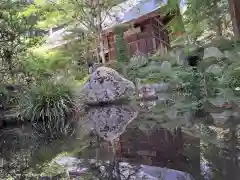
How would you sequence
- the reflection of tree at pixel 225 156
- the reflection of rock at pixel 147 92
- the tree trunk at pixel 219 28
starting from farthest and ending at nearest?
1. the tree trunk at pixel 219 28
2. the reflection of rock at pixel 147 92
3. the reflection of tree at pixel 225 156

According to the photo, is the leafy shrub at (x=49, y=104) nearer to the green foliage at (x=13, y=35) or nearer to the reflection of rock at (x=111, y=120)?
the reflection of rock at (x=111, y=120)

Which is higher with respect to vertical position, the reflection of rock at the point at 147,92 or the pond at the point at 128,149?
the reflection of rock at the point at 147,92

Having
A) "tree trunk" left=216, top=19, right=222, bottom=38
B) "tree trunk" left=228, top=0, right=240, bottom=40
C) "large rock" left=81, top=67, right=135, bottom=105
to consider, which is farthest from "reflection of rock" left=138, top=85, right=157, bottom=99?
"tree trunk" left=216, top=19, right=222, bottom=38

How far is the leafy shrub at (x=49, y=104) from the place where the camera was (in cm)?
629

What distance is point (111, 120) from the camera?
6.10 meters

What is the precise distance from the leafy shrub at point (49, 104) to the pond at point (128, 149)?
28cm

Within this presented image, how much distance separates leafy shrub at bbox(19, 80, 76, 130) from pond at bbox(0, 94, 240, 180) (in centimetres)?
28

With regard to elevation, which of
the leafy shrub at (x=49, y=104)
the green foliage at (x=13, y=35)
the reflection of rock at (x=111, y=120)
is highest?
the green foliage at (x=13, y=35)

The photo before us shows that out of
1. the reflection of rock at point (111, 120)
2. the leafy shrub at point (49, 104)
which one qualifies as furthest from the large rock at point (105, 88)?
the leafy shrub at point (49, 104)

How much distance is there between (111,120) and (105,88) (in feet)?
7.95

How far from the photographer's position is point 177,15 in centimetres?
1152

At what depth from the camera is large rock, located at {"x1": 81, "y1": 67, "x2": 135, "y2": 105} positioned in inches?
331

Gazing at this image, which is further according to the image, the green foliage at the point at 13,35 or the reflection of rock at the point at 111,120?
the green foliage at the point at 13,35

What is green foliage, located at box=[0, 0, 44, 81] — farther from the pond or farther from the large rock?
the pond
